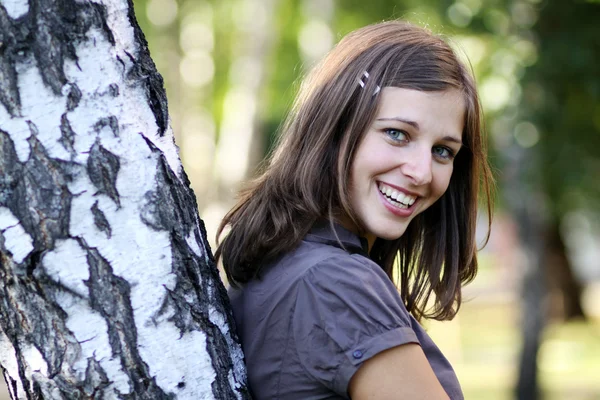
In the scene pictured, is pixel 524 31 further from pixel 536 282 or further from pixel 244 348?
pixel 244 348

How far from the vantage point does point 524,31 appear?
25.1 feet

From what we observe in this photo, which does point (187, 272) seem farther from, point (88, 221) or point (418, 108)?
point (418, 108)

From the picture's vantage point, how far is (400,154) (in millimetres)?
2148

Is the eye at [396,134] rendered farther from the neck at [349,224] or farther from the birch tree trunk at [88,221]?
the birch tree trunk at [88,221]

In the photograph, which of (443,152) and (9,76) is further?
(443,152)

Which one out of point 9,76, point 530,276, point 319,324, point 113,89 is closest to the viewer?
point 9,76

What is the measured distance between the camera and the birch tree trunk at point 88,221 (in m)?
1.62

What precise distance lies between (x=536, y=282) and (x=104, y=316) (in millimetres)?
8430

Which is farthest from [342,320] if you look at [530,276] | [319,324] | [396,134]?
[530,276]

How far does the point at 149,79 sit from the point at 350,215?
64 cm

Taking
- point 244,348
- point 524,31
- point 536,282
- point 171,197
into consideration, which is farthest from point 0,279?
point 536,282

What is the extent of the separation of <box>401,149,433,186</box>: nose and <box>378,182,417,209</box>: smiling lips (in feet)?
0.17

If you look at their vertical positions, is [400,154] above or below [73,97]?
below

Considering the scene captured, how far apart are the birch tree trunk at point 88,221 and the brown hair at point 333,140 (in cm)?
40
